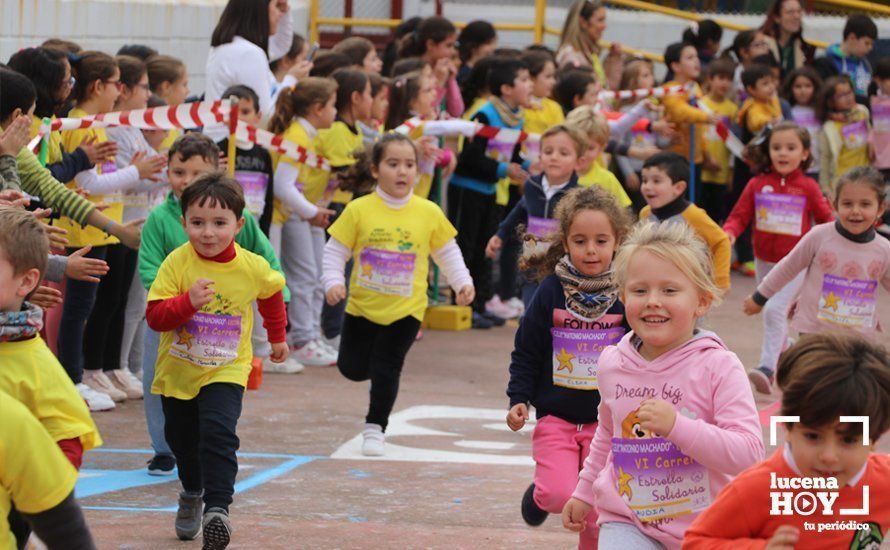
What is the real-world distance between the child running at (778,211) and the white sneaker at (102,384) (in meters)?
3.94

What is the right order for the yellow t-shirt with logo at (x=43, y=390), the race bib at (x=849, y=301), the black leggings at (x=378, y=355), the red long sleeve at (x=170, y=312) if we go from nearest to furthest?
the yellow t-shirt with logo at (x=43, y=390)
the red long sleeve at (x=170, y=312)
the black leggings at (x=378, y=355)
the race bib at (x=849, y=301)

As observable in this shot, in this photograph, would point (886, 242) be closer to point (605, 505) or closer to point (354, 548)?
point (354, 548)

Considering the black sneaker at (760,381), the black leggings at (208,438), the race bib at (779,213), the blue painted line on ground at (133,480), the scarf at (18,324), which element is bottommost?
the blue painted line on ground at (133,480)

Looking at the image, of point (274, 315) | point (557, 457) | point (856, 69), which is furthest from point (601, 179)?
point (856, 69)

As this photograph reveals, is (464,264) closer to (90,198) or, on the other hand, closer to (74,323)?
(90,198)

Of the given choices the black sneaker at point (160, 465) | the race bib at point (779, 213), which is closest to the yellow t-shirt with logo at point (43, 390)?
the black sneaker at point (160, 465)

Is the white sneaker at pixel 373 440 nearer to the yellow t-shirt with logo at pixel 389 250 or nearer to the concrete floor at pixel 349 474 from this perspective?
the concrete floor at pixel 349 474

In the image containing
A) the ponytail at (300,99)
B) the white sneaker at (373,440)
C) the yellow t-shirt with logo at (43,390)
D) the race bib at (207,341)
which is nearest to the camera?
the yellow t-shirt with logo at (43,390)

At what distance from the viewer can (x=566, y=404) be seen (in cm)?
606

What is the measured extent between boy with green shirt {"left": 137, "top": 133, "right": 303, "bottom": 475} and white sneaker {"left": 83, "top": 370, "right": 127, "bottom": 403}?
1.70 metres

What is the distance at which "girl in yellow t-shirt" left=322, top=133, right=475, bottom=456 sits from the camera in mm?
8469

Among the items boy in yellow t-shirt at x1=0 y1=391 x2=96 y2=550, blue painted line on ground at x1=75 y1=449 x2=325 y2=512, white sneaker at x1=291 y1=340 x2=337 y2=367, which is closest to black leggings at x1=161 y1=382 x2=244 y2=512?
blue painted line on ground at x1=75 y1=449 x2=325 y2=512

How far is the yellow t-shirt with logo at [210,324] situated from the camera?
251 inches

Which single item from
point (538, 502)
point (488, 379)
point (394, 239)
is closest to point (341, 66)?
point (488, 379)
